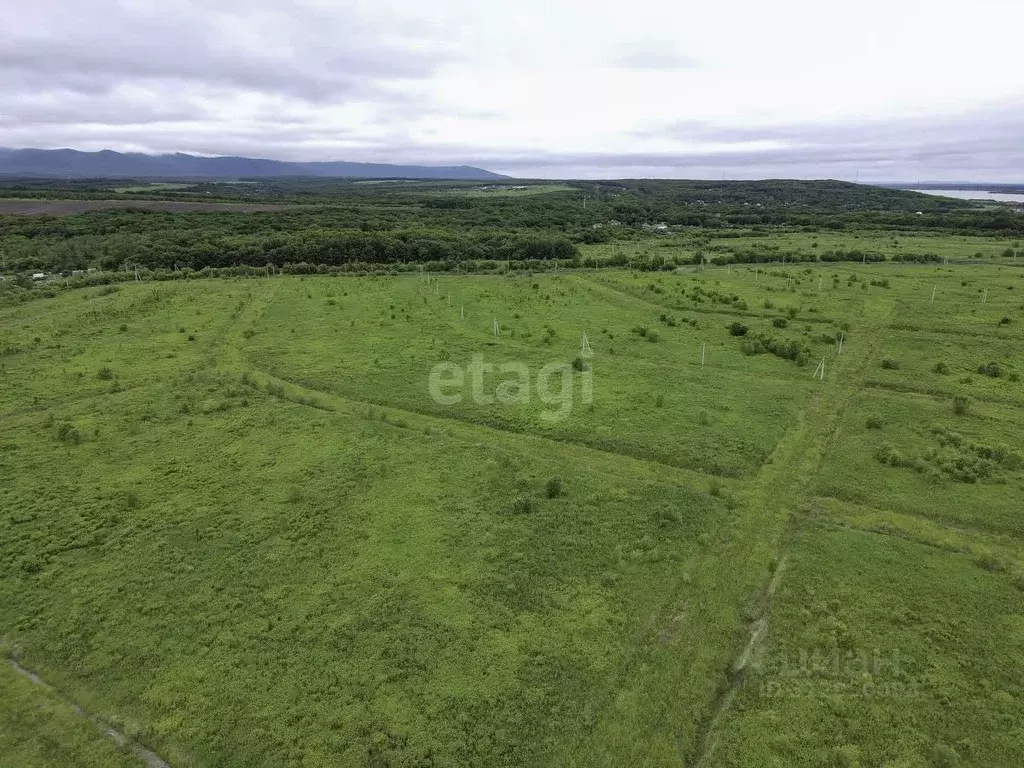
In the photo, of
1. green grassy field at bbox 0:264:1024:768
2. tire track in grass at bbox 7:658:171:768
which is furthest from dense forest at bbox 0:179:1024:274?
tire track in grass at bbox 7:658:171:768

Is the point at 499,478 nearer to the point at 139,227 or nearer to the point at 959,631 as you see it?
the point at 959,631

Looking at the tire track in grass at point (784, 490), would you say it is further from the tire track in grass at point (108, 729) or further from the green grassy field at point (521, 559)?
the tire track in grass at point (108, 729)

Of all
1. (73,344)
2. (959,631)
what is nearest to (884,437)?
(959,631)

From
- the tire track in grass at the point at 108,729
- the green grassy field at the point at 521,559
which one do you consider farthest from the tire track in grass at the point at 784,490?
the tire track in grass at the point at 108,729

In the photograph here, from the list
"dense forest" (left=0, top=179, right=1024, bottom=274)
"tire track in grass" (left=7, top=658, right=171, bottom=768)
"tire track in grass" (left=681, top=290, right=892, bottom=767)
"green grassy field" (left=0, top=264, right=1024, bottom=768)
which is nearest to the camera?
"tire track in grass" (left=7, top=658, right=171, bottom=768)

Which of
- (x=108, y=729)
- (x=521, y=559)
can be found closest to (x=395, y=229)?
(x=521, y=559)

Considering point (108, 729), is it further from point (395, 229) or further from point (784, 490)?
point (395, 229)

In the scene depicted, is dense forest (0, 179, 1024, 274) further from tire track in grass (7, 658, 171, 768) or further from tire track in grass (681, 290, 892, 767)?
tire track in grass (7, 658, 171, 768)
